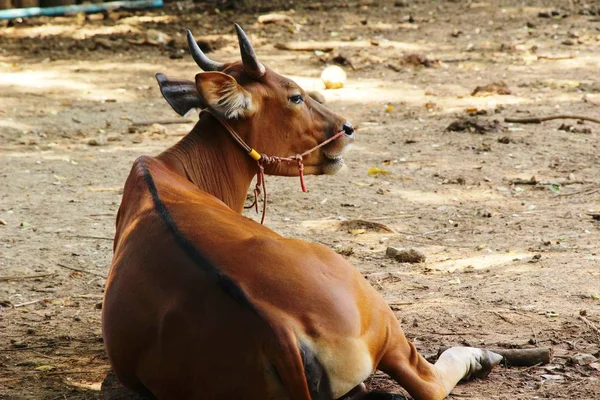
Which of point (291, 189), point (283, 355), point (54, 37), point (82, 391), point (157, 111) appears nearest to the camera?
point (283, 355)

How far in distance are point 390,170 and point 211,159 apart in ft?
11.0

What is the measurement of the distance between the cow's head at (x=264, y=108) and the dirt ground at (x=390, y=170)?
929 mm

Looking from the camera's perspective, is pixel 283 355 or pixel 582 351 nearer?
pixel 283 355

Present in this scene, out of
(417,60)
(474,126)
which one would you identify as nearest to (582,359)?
(474,126)

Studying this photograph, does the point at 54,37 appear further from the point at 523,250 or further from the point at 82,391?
the point at 82,391

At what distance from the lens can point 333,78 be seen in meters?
10.8

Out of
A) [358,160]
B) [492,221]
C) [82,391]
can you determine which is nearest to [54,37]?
[358,160]

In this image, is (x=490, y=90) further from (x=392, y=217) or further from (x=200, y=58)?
(x=200, y=58)

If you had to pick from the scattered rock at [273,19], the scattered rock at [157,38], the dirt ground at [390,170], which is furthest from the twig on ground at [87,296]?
the scattered rock at [273,19]

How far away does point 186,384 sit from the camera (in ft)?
12.0

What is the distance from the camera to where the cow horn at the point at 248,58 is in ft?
16.1

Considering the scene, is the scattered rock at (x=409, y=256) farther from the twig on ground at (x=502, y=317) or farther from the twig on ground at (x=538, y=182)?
the twig on ground at (x=538, y=182)

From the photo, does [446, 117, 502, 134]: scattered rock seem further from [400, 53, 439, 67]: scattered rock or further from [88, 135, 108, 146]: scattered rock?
[88, 135, 108, 146]: scattered rock

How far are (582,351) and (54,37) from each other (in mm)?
9675
